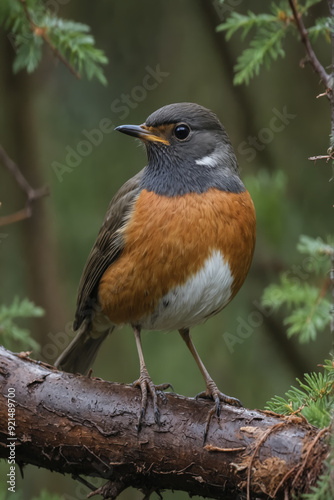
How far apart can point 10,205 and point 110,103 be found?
136 cm

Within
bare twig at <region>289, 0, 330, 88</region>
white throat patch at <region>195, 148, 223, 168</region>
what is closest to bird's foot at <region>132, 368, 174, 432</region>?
white throat patch at <region>195, 148, 223, 168</region>

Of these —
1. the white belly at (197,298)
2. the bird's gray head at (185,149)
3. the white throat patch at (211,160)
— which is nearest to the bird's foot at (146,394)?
the white belly at (197,298)

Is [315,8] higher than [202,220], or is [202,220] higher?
[315,8]

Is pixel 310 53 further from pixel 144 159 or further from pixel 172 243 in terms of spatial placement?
pixel 144 159

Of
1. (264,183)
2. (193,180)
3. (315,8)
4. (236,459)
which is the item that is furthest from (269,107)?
(236,459)

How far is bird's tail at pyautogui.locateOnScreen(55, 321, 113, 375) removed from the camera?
4.69 m

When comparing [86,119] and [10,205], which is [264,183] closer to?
[86,119]

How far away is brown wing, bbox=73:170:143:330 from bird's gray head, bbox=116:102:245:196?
16cm

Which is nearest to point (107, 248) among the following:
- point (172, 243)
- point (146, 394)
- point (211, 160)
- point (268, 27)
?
point (172, 243)

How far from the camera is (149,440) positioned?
319cm

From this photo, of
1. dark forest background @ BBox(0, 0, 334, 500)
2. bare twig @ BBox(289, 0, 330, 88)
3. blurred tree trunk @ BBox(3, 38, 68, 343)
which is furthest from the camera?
blurred tree trunk @ BBox(3, 38, 68, 343)

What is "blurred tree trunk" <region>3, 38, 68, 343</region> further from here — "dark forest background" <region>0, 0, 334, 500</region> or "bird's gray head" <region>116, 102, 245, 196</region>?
"bird's gray head" <region>116, 102, 245, 196</region>

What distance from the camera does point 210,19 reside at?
18.3 ft

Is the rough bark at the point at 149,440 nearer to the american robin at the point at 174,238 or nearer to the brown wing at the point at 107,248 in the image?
the american robin at the point at 174,238
